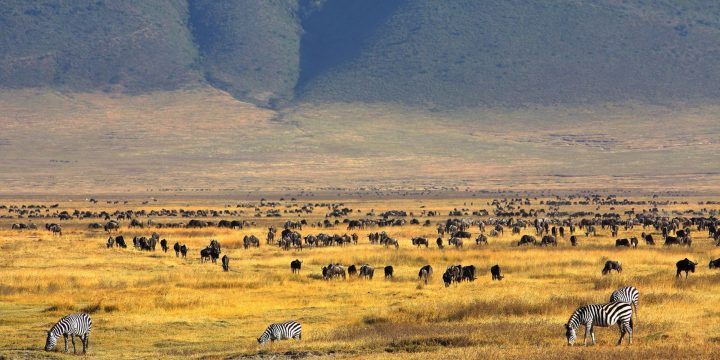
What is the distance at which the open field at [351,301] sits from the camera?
71.0 feet

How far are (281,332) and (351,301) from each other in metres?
7.14

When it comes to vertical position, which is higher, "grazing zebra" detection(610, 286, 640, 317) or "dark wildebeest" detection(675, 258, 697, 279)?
"dark wildebeest" detection(675, 258, 697, 279)

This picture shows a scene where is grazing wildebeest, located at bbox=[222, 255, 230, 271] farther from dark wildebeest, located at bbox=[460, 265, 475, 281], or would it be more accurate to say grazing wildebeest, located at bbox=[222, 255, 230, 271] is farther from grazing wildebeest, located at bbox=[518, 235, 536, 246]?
grazing wildebeest, located at bbox=[518, 235, 536, 246]

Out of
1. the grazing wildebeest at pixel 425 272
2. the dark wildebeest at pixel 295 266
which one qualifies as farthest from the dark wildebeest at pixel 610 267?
the dark wildebeest at pixel 295 266

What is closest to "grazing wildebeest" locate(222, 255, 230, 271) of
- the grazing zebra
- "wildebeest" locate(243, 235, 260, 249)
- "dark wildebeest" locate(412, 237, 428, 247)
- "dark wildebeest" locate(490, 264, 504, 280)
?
"dark wildebeest" locate(490, 264, 504, 280)

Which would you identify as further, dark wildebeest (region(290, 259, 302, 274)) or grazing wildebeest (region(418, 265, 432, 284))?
dark wildebeest (region(290, 259, 302, 274))

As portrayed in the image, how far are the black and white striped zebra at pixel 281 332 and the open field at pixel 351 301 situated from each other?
0.31 m

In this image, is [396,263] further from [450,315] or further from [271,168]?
[271,168]

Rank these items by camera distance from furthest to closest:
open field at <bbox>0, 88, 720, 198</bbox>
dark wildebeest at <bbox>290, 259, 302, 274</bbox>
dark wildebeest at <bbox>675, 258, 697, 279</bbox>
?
open field at <bbox>0, 88, 720, 198</bbox>, dark wildebeest at <bbox>290, 259, 302, 274</bbox>, dark wildebeest at <bbox>675, 258, 697, 279</bbox>

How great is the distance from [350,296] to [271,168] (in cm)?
11914

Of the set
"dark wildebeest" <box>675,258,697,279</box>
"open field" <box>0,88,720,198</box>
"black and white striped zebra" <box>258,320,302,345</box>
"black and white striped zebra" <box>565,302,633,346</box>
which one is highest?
"open field" <box>0,88,720,198</box>

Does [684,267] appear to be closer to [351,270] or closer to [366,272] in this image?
[366,272]

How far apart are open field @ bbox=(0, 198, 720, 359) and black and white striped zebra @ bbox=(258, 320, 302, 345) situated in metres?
0.31

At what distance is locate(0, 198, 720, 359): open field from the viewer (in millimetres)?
21641
